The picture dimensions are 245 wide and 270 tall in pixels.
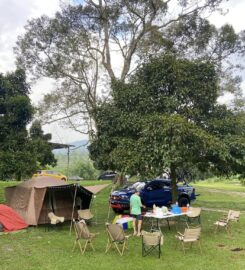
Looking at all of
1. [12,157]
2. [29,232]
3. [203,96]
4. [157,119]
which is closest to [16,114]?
[12,157]

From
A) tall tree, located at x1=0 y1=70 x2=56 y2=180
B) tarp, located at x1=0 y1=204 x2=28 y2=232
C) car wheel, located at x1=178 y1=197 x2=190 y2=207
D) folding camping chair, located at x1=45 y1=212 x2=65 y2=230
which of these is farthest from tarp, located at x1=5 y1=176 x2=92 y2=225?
car wheel, located at x1=178 y1=197 x2=190 y2=207

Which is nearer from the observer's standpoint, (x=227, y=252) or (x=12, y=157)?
(x=227, y=252)

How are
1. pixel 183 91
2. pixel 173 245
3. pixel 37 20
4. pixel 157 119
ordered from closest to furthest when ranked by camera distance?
pixel 173 245, pixel 157 119, pixel 183 91, pixel 37 20

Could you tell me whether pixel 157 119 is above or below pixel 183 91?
below

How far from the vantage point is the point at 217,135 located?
49.2 ft

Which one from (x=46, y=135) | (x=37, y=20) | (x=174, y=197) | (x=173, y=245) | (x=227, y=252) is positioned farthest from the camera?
(x=46, y=135)

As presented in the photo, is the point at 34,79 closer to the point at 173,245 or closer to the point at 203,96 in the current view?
the point at 203,96

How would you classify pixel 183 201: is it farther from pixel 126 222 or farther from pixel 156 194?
pixel 126 222

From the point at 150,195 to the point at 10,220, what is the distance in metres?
6.85

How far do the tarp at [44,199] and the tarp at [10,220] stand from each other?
0.32 m

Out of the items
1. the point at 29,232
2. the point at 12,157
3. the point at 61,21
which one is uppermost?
the point at 61,21

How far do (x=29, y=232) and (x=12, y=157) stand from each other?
3.97m

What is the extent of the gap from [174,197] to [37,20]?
14.4 meters

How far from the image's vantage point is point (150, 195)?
62.3 feet
